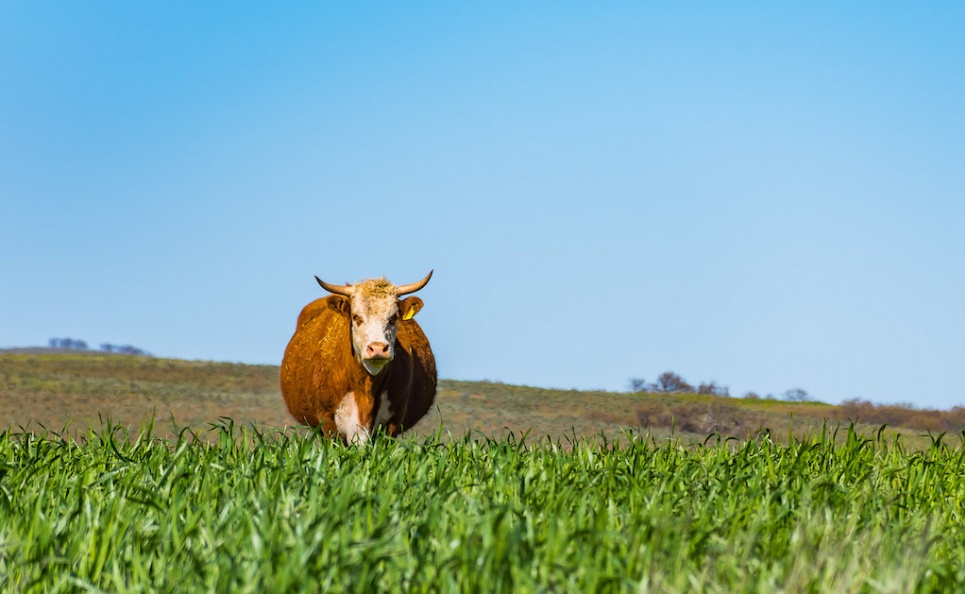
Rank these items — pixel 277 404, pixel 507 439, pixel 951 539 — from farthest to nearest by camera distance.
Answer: pixel 277 404, pixel 507 439, pixel 951 539

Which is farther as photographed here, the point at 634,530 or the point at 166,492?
the point at 166,492

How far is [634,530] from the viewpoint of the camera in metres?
3.87

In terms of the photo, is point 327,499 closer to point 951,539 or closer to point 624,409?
point 951,539

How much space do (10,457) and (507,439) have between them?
3719 mm

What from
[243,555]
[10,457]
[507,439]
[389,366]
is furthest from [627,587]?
[389,366]

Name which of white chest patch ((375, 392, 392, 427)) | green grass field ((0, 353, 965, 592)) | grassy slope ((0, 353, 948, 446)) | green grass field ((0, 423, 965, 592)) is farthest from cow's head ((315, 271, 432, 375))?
grassy slope ((0, 353, 948, 446))

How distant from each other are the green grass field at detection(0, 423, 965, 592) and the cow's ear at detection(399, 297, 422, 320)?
3051 mm

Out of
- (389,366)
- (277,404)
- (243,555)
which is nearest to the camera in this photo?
(243,555)

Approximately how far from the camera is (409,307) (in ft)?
31.6

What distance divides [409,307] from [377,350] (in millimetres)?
1024

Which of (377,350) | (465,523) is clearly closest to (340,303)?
(377,350)

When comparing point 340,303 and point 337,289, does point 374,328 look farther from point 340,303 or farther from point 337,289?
point 337,289

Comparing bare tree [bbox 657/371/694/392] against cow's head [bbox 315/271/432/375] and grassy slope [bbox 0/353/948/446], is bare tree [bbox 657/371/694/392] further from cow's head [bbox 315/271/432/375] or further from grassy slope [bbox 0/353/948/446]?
cow's head [bbox 315/271/432/375]

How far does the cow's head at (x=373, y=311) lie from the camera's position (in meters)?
8.84
